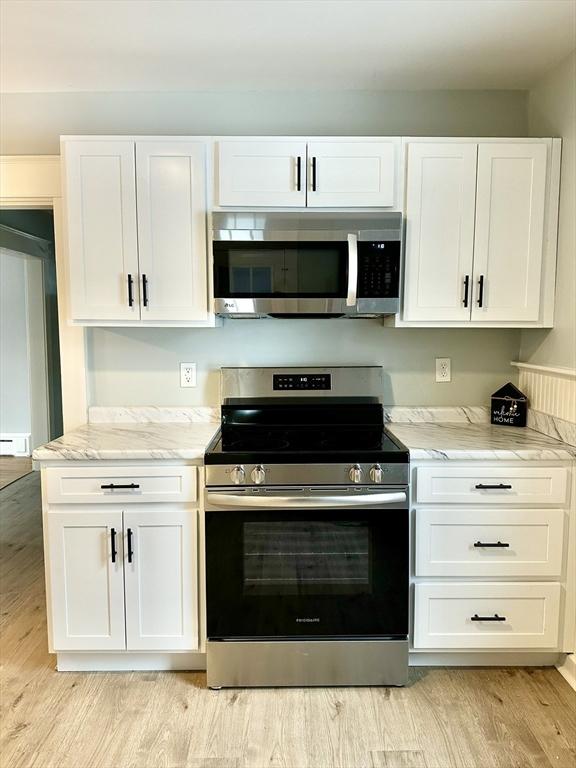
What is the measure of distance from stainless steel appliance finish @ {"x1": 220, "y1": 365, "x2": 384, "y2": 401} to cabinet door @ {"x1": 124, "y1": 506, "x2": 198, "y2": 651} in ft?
2.32

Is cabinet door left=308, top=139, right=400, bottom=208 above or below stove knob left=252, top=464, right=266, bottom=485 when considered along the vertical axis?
above

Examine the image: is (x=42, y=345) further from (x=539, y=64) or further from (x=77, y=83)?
(x=539, y=64)

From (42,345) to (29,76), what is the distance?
342cm

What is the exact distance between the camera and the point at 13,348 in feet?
18.2

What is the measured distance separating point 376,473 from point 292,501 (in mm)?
337

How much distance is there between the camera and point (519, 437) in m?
2.29

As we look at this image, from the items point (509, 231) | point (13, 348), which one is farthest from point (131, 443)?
Answer: point (13, 348)

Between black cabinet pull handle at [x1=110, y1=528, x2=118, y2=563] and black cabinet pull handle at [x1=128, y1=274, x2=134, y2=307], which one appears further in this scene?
black cabinet pull handle at [x1=128, y1=274, x2=134, y2=307]

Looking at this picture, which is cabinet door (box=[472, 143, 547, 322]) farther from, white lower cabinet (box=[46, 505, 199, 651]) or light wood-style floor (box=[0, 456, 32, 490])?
light wood-style floor (box=[0, 456, 32, 490])

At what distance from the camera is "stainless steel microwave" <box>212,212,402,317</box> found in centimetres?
221

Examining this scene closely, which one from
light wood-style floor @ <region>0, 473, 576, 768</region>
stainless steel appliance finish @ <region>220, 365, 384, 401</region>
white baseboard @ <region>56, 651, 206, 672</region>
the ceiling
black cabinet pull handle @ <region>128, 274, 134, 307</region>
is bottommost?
light wood-style floor @ <region>0, 473, 576, 768</region>

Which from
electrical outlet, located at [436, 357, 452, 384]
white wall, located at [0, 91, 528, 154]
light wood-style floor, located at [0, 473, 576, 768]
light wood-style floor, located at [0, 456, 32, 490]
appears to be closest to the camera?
light wood-style floor, located at [0, 473, 576, 768]

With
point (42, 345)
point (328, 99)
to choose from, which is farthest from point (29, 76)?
point (42, 345)

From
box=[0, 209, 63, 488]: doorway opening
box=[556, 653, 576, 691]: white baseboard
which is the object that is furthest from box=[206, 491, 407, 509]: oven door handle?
box=[0, 209, 63, 488]: doorway opening
